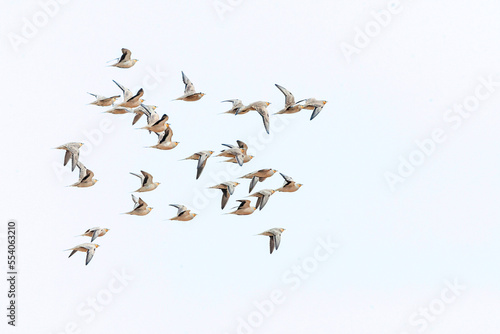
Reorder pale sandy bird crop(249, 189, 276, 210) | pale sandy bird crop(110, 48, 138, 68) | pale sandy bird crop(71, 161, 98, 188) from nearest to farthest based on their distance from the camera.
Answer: pale sandy bird crop(110, 48, 138, 68), pale sandy bird crop(71, 161, 98, 188), pale sandy bird crop(249, 189, 276, 210)

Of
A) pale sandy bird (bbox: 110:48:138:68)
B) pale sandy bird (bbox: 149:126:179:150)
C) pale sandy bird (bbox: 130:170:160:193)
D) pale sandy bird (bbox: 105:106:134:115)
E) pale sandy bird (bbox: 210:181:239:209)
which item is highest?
pale sandy bird (bbox: 110:48:138:68)

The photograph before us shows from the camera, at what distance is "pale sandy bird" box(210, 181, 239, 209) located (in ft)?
184

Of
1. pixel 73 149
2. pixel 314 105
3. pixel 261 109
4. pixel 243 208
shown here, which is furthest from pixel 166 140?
pixel 314 105

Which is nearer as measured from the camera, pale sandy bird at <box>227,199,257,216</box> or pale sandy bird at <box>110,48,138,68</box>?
pale sandy bird at <box>110,48,138,68</box>

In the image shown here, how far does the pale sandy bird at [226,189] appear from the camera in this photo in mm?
56125

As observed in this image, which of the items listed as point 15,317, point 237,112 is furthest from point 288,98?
point 15,317

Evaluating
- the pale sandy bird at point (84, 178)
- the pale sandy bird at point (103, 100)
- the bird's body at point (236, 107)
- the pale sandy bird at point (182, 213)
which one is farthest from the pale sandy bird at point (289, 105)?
the pale sandy bird at point (84, 178)

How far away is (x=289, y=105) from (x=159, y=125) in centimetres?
514

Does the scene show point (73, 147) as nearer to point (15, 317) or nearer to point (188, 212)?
point (188, 212)

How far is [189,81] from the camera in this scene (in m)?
57.6

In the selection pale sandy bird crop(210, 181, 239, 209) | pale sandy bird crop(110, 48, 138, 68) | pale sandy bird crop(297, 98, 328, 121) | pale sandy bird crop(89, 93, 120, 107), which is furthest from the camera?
pale sandy bird crop(297, 98, 328, 121)

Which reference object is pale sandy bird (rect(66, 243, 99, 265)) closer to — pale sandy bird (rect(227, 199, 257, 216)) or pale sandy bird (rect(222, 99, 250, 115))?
pale sandy bird (rect(227, 199, 257, 216))

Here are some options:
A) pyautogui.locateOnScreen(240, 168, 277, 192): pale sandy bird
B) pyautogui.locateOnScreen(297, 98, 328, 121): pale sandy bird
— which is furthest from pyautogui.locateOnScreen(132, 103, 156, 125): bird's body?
pyautogui.locateOnScreen(297, 98, 328, 121): pale sandy bird

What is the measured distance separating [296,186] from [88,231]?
830cm
